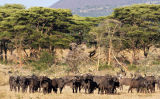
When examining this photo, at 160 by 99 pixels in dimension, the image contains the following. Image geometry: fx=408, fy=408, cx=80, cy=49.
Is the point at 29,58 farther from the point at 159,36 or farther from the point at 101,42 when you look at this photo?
the point at 159,36

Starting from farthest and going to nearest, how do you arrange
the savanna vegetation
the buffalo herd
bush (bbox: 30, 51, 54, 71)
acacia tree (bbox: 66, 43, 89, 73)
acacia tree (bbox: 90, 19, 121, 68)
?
the savanna vegetation < acacia tree (bbox: 90, 19, 121, 68) < bush (bbox: 30, 51, 54, 71) < acacia tree (bbox: 66, 43, 89, 73) < the buffalo herd

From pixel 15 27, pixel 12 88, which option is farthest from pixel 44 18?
pixel 12 88

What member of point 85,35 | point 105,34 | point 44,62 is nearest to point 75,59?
point 44,62

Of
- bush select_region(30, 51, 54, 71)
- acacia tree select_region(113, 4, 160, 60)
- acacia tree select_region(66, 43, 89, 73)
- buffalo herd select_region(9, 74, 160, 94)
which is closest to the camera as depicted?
buffalo herd select_region(9, 74, 160, 94)

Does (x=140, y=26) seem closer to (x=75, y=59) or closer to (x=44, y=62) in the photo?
(x=44, y=62)

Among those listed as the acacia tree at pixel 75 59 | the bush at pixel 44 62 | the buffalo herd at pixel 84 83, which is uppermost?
the buffalo herd at pixel 84 83

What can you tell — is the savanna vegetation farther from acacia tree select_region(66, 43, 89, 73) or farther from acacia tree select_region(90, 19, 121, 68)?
acacia tree select_region(66, 43, 89, 73)

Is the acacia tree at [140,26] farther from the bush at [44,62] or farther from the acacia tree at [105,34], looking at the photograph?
the bush at [44,62]

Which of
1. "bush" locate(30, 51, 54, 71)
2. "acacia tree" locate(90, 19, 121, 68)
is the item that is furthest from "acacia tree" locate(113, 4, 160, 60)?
"bush" locate(30, 51, 54, 71)

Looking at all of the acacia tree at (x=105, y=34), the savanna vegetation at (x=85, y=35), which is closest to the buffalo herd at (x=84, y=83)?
the savanna vegetation at (x=85, y=35)

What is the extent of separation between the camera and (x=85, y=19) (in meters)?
73.4

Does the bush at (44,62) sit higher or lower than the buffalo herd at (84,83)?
lower

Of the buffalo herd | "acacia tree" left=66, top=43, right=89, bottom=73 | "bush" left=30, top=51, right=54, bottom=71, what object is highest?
the buffalo herd

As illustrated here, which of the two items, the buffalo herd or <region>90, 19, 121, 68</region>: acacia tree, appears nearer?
the buffalo herd
